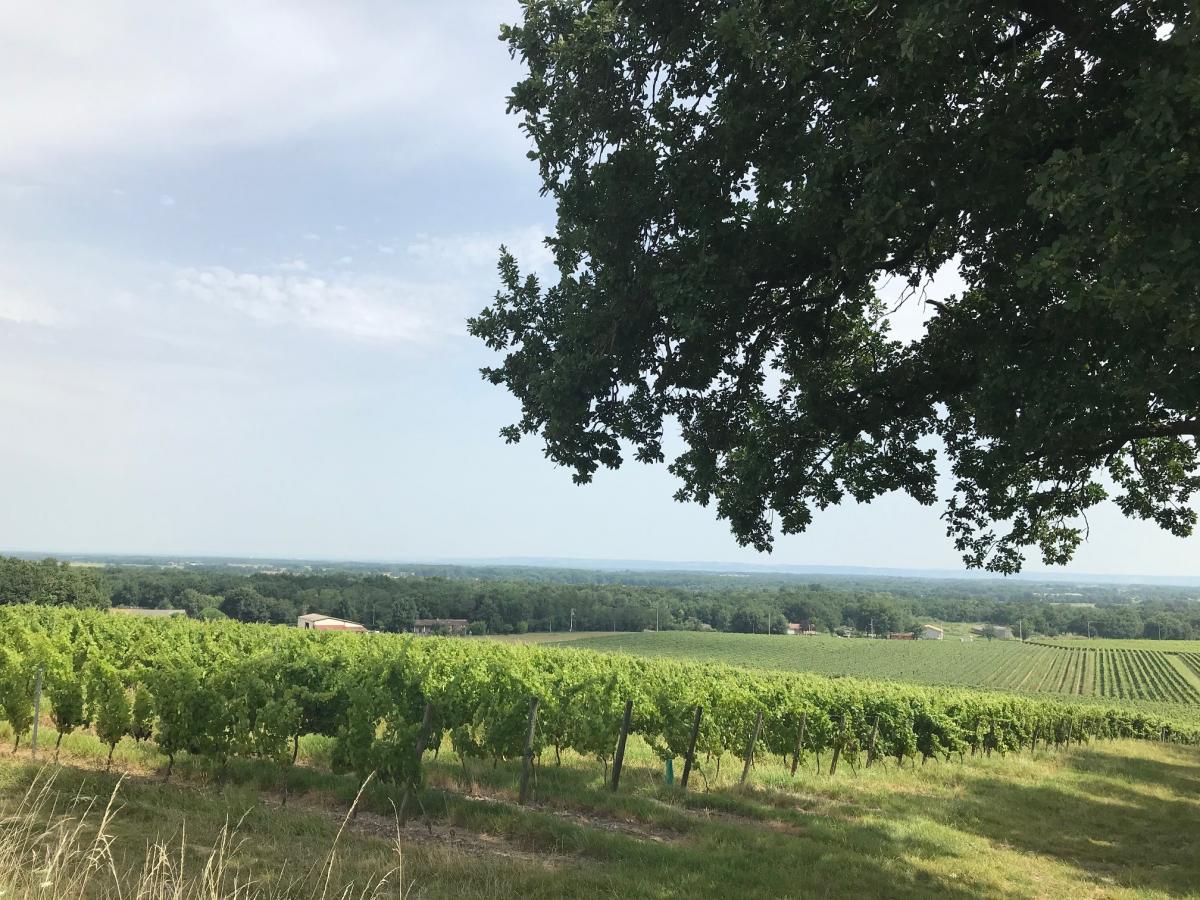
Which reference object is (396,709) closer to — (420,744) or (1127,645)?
(420,744)

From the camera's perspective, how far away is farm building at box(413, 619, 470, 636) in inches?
3674

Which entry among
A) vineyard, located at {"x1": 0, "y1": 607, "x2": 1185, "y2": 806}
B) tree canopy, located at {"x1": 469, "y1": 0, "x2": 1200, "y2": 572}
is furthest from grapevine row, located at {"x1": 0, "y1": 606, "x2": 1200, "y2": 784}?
tree canopy, located at {"x1": 469, "y1": 0, "x2": 1200, "y2": 572}

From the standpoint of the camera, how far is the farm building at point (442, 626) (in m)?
93.3

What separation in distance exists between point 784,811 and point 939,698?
65.8 ft

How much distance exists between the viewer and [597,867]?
8562mm

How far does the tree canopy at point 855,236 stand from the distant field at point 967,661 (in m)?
68.2

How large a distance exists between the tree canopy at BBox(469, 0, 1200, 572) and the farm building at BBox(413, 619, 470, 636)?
86888mm

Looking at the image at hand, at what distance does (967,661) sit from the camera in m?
99.4

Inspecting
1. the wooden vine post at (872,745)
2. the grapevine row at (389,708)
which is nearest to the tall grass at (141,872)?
the grapevine row at (389,708)

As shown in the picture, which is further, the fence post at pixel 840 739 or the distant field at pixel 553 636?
the distant field at pixel 553 636

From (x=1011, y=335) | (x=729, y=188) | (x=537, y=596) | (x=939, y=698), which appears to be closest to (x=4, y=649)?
(x=729, y=188)

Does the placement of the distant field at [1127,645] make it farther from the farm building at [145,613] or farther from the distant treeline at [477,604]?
the farm building at [145,613]

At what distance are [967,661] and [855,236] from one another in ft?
355

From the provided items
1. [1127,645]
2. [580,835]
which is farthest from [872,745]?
[1127,645]
